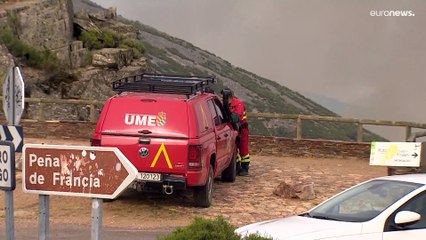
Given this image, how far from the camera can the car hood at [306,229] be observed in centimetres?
710

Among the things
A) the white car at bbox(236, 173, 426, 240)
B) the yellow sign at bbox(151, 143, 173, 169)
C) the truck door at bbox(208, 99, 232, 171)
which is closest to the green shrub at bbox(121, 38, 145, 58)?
the truck door at bbox(208, 99, 232, 171)

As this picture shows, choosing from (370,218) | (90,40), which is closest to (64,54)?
(90,40)

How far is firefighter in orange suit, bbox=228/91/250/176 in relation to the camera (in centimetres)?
1579

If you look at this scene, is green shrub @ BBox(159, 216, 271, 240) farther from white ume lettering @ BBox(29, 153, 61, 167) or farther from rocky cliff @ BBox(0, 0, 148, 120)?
rocky cliff @ BBox(0, 0, 148, 120)

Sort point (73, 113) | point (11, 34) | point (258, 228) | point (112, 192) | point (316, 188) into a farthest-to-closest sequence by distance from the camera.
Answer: point (11, 34)
point (73, 113)
point (316, 188)
point (258, 228)
point (112, 192)

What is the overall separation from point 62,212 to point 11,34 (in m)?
20.4

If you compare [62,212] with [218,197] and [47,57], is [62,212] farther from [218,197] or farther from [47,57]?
[47,57]

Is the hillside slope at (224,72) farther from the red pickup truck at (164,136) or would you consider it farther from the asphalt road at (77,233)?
the asphalt road at (77,233)

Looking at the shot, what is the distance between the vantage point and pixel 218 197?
13547 mm

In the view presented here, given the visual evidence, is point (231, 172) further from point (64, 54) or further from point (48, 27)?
point (48, 27)

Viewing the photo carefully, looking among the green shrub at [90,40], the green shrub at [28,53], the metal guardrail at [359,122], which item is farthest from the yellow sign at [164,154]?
the green shrub at [90,40]

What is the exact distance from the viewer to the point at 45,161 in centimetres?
608

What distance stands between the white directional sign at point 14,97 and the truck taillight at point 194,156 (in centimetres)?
375

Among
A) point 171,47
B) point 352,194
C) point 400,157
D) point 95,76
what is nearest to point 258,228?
point 352,194
